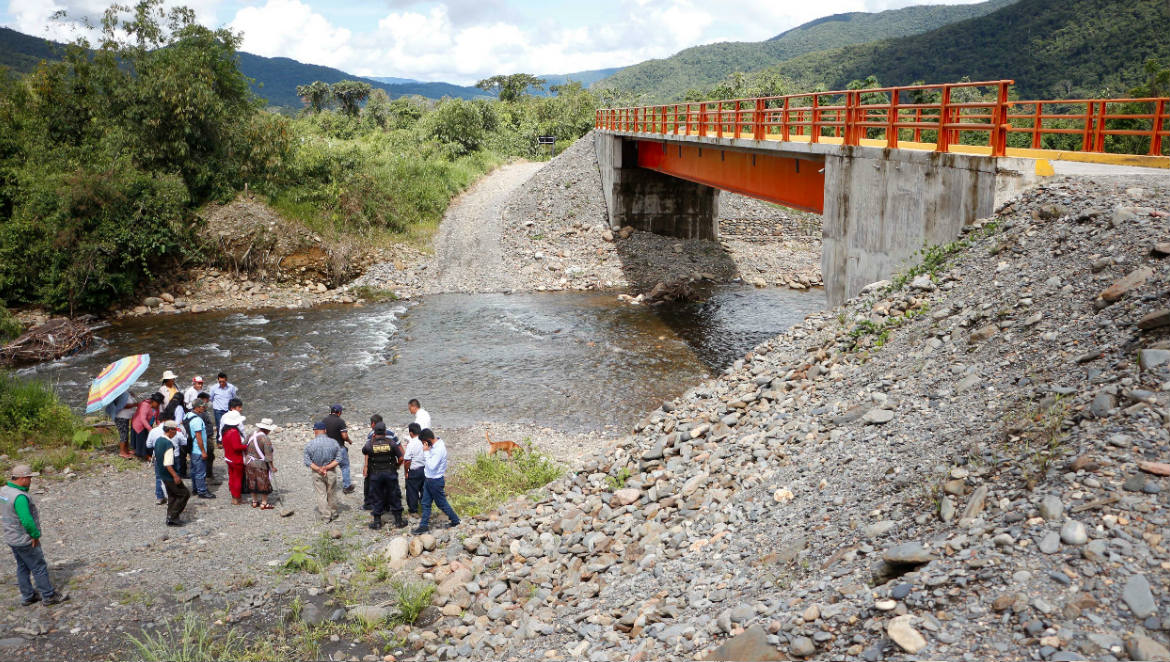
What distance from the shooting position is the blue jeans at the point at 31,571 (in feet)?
30.4

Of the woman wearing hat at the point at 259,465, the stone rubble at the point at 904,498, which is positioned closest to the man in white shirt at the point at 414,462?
the stone rubble at the point at 904,498

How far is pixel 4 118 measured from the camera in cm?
3206

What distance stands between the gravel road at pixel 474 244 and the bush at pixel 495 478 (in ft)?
61.9

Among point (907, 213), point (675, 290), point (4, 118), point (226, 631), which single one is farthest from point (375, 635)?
point (4, 118)

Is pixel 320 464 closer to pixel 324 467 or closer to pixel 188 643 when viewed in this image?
pixel 324 467

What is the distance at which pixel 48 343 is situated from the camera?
23406 millimetres

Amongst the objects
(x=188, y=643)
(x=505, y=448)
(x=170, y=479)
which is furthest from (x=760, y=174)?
(x=188, y=643)

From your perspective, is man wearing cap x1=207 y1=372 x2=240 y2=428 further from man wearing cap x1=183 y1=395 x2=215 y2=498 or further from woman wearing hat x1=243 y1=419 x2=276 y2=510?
woman wearing hat x1=243 y1=419 x2=276 y2=510

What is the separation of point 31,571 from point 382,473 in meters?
4.55

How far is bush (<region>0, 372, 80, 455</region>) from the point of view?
1564 cm

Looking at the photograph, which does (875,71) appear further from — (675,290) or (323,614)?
(323,614)

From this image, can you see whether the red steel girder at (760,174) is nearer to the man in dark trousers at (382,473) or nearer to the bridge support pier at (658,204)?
the bridge support pier at (658,204)

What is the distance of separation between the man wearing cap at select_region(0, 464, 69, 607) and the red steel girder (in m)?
15.4

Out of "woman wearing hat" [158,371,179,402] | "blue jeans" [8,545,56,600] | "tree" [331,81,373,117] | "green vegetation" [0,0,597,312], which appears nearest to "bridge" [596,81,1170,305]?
"woman wearing hat" [158,371,179,402]
